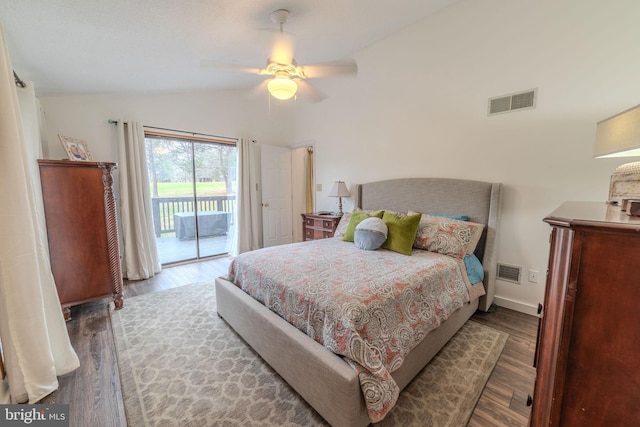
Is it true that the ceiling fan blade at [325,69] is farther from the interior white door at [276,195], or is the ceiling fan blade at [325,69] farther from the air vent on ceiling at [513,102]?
the interior white door at [276,195]

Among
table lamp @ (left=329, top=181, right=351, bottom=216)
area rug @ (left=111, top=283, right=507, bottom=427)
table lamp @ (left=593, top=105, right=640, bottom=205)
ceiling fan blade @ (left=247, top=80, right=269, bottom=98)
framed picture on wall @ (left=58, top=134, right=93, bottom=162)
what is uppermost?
ceiling fan blade @ (left=247, top=80, right=269, bottom=98)

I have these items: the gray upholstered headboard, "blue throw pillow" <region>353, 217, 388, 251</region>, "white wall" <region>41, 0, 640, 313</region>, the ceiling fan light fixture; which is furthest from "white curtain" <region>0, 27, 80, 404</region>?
the gray upholstered headboard

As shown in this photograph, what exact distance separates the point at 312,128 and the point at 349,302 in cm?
388

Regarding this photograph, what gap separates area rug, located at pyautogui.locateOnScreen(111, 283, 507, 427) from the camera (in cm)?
142

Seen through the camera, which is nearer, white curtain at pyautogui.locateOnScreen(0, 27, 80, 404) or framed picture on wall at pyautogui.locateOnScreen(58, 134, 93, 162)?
white curtain at pyautogui.locateOnScreen(0, 27, 80, 404)

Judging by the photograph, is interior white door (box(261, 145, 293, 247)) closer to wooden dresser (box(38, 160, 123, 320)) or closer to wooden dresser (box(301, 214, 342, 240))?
wooden dresser (box(301, 214, 342, 240))

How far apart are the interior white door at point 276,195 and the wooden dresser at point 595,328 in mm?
4445

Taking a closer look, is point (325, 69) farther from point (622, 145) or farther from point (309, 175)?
point (309, 175)

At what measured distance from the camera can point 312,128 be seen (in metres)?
4.64

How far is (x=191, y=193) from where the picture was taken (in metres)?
4.27

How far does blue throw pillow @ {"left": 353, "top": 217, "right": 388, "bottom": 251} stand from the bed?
0.23m

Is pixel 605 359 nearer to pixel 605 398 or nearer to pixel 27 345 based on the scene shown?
pixel 605 398

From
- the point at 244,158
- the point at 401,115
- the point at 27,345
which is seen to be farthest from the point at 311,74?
the point at 27,345

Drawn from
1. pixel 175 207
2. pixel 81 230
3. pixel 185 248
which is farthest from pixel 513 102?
pixel 185 248
